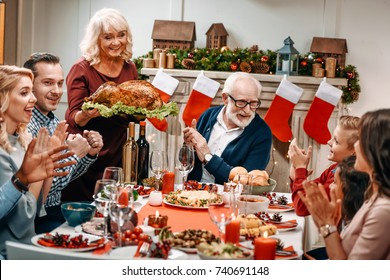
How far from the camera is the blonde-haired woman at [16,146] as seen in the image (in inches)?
83.4

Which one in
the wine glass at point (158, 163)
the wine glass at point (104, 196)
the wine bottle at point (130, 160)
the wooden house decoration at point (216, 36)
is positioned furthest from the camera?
the wooden house decoration at point (216, 36)

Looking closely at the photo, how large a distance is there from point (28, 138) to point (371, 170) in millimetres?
1347

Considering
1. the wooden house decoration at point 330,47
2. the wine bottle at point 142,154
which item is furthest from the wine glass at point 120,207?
the wooden house decoration at point 330,47

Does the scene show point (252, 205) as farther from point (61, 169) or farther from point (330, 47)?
point (330, 47)

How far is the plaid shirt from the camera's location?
270cm

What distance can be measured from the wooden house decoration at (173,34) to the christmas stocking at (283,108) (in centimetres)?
85

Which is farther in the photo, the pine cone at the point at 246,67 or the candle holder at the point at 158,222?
the pine cone at the point at 246,67

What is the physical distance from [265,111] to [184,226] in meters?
2.97

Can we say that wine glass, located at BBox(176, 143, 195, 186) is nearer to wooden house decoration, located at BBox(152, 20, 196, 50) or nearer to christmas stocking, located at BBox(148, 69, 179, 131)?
christmas stocking, located at BBox(148, 69, 179, 131)

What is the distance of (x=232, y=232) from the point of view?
74.7 inches

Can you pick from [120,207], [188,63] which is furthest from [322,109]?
[120,207]

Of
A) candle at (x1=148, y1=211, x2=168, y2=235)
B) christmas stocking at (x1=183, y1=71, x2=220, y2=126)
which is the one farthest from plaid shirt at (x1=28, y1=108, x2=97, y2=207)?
christmas stocking at (x1=183, y1=71, x2=220, y2=126)

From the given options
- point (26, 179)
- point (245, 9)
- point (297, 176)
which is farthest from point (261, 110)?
point (26, 179)

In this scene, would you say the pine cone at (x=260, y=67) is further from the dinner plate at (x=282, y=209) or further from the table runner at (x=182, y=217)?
the table runner at (x=182, y=217)
